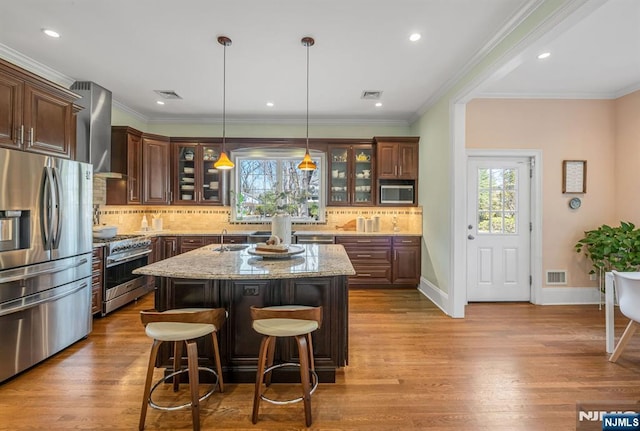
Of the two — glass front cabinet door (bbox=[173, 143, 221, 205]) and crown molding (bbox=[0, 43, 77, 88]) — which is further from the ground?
crown molding (bbox=[0, 43, 77, 88])

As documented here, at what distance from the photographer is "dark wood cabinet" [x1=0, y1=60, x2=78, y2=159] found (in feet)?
7.85

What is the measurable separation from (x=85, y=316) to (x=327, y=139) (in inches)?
160

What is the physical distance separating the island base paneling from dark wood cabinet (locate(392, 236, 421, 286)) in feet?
9.28

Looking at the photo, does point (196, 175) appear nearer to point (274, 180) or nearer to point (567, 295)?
point (274, 180)

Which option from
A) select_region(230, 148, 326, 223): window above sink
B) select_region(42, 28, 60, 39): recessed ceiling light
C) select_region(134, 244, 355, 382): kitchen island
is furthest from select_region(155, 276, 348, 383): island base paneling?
select_region(230, 148, 326, 223): window above sink

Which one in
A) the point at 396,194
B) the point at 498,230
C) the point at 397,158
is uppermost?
the point at 397,158

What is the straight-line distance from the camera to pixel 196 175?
5332mm

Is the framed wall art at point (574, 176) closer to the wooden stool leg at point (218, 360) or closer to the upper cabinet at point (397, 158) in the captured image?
the upper cabinet at point (397, 158)

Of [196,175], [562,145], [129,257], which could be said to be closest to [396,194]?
[562,145]

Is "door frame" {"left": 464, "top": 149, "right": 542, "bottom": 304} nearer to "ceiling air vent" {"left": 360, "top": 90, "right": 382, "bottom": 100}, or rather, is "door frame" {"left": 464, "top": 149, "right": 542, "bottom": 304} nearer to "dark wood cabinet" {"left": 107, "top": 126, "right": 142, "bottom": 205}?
"ceiling air vent" {"left": 360, "top": 90, "right": 382, "bottom": 100}

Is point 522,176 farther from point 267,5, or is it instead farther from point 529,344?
point 267,5

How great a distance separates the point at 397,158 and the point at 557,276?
285 centimetres

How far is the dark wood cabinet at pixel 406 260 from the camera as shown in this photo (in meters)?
5.02

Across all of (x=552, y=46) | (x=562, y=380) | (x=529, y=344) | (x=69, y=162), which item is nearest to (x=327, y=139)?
(x=552, y=46)
